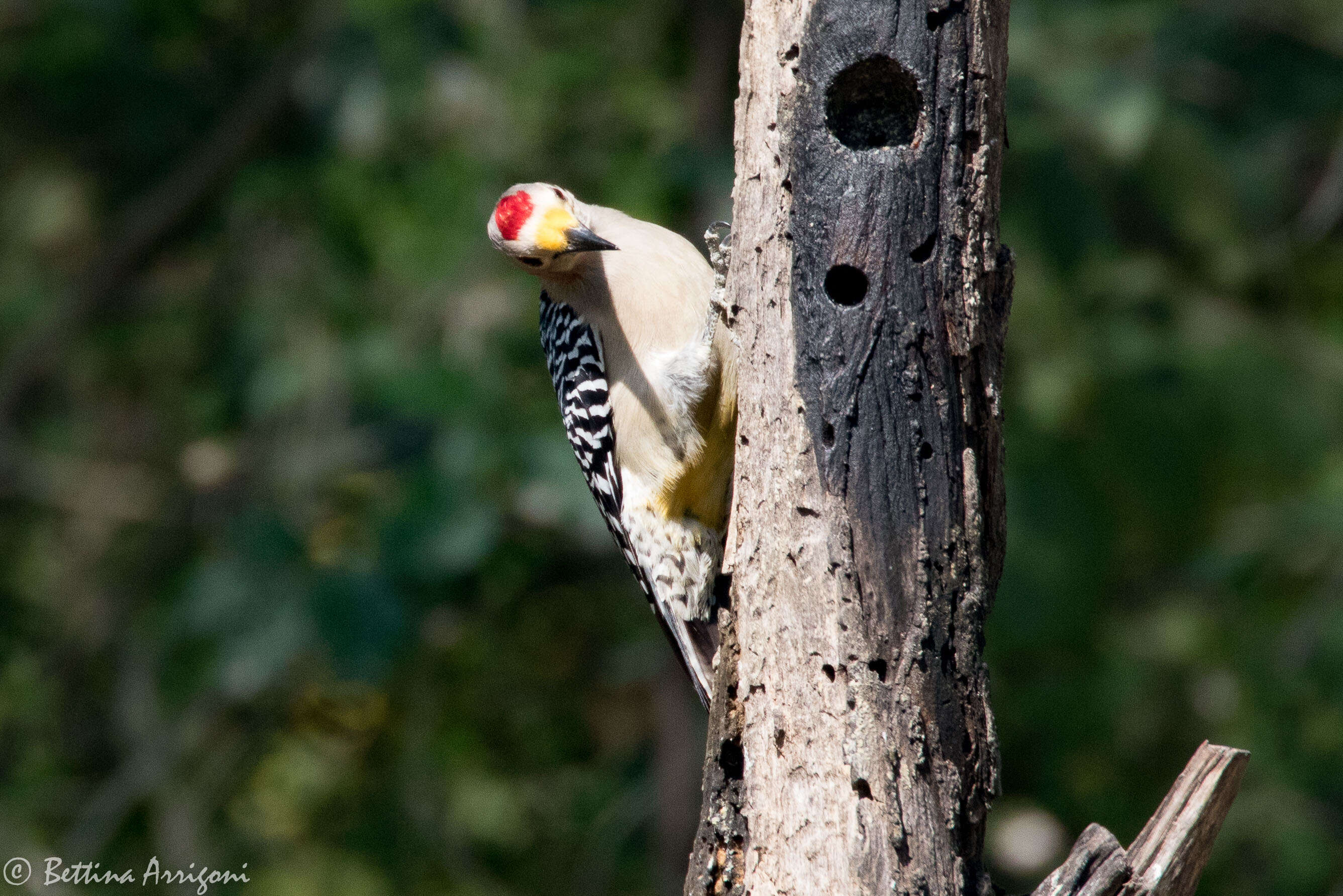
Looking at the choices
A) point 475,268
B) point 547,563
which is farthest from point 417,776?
point 475,268

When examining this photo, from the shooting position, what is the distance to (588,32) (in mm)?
8375

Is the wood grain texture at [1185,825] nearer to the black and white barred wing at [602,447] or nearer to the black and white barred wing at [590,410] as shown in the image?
the black and white barred wing at [602,447]

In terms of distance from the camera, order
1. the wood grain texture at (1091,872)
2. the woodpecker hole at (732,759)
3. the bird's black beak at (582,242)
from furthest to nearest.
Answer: the bird's black beak at (582,242) → the woodpecker hole at (732,759) → the wood grain texture at (1091,872)

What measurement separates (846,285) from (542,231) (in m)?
1.46

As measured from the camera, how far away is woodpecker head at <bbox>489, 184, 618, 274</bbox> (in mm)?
4074

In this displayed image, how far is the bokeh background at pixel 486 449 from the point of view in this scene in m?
7.09

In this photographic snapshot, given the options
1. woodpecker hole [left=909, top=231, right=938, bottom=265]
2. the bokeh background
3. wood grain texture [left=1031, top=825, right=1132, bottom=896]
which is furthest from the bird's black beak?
the bokeh background

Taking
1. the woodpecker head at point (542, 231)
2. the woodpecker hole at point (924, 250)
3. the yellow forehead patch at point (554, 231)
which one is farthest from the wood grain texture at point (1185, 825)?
the yellow forehead patch at point (554, 231)

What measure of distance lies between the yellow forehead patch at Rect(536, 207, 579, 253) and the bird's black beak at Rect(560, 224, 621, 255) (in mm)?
11

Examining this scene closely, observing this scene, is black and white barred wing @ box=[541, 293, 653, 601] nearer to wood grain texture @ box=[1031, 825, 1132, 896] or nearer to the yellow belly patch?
the yellow belly patch

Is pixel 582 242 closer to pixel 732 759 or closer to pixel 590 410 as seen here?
pixel 590 410

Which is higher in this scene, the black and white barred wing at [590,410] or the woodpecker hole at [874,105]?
the black and white barred wing at [590,410]

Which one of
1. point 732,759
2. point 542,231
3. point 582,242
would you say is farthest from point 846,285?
point 542,231

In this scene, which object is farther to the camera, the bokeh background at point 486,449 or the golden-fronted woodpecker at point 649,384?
the bokeh background at point 486,449
